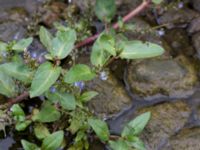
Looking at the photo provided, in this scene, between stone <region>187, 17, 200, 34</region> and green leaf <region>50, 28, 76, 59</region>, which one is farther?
stone <region>187, 17, 200, 34</region>

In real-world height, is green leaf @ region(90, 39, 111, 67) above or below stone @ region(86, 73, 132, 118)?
above

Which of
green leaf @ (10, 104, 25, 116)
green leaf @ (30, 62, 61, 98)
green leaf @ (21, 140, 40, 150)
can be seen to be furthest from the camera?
green leaf @ (10, 104, 25, 116)

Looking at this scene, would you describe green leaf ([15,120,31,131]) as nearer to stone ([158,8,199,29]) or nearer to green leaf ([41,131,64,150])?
green leaf ([41,131,64,150])

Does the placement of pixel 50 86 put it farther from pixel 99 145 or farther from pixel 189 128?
pixel 189 128

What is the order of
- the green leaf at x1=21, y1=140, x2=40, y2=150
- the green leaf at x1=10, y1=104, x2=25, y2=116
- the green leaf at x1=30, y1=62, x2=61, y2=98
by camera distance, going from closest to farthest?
1. the green leaf at x1=30, y1=62, x2=61, y2=98
2. the green leaf at x1=21, y1=140, x2=40, y2=150
3. the green leaf at x1=10, y1=104, x2=25, y2=116

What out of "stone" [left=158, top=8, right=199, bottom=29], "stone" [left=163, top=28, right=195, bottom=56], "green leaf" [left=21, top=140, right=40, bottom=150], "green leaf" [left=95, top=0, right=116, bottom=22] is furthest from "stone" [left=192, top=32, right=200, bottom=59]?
"green leaf" [left=21, top=140, right=40, bottom=150]

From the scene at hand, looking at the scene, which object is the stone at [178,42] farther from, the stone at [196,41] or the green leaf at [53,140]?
the green leaf at [53,140]

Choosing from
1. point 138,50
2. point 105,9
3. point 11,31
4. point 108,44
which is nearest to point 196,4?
point 105,9
